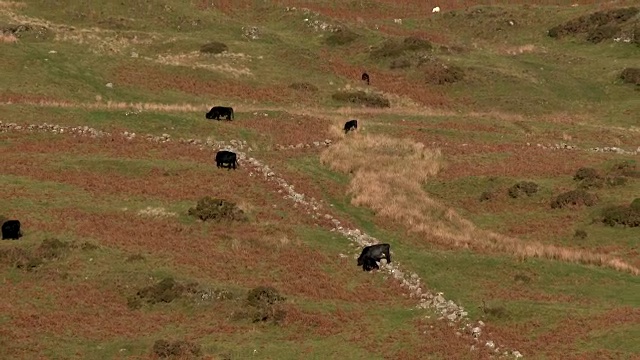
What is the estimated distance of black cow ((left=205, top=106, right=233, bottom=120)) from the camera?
234 feet

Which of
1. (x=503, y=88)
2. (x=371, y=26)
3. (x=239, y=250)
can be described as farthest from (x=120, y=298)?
(x=371, y=26)

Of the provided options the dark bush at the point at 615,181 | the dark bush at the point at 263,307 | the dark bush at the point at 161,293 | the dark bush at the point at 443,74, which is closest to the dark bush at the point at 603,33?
the dark bush at the point at 443,74

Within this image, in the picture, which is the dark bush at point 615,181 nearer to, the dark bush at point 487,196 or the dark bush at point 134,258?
the dark bush at point 487,196

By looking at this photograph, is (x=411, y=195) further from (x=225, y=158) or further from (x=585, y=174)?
(x=585, y=174)

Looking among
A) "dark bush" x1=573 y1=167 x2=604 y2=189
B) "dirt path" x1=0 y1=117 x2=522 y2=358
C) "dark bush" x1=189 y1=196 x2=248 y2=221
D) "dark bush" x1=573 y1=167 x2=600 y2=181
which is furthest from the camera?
"dark bush" x1=573 y1=167 x2=600 y2=181

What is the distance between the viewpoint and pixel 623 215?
55.4m

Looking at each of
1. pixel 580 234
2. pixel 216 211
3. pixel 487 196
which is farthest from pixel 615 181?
pixel 216 211

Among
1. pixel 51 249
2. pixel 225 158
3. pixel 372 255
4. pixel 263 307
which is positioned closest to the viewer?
pixel 263 307

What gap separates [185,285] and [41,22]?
6519 centimetres

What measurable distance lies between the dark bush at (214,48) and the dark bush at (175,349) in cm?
5858

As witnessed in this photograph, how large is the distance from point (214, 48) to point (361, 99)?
54.6 ft

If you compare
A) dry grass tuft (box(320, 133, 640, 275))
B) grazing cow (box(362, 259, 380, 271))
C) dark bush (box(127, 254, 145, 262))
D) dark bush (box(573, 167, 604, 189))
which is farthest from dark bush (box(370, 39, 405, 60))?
dark bush (box(127, 254, 145, 262))

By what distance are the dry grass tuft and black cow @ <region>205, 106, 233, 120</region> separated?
8.75 metres

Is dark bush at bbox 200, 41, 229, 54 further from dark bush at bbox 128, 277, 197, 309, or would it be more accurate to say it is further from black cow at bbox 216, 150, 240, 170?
dark bush at bbox 128, 277, 197, 309
